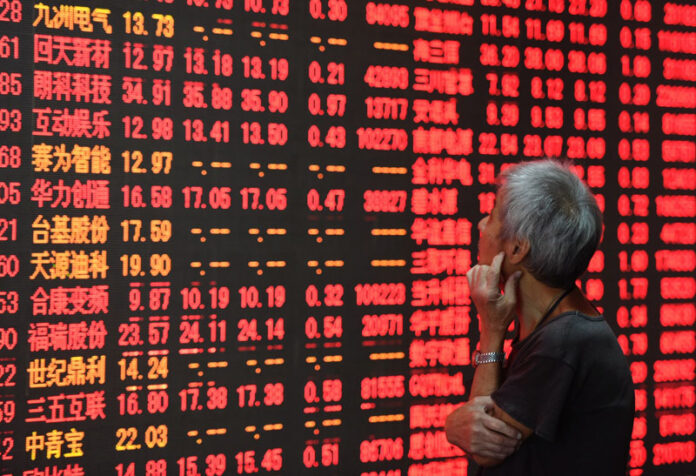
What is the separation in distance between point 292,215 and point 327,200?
0.37ft

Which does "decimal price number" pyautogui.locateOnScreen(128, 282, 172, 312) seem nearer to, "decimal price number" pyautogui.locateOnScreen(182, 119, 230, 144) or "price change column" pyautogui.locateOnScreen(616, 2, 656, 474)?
"decimal price number" pyautogui.locateOnScreen(182, 119, 230, 144)

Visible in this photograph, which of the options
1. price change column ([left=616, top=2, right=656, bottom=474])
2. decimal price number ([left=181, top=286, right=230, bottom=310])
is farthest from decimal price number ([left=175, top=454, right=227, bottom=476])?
price change column ([left=616, top=2, right=656, bottom=474])

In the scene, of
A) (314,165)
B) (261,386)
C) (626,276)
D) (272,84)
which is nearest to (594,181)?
(626,276)

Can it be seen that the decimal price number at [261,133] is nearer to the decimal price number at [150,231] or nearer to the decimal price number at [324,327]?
the decimal price number at [150,231]

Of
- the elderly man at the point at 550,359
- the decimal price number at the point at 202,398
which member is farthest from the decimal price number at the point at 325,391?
the elderly man at the point at 550,359

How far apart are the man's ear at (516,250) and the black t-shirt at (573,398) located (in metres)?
0.10

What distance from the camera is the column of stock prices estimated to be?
1880 mm

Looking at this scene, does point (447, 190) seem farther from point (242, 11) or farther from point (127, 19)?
point (127, 19)

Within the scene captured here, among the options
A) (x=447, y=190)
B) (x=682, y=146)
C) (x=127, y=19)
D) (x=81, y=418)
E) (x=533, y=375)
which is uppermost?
(x=127, y=19)

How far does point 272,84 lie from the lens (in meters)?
2.07

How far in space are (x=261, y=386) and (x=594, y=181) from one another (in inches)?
50.2

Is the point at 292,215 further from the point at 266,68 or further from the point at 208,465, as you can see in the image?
the point at 208,465

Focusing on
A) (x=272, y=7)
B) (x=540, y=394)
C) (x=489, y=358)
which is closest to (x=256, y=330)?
(x=272, y=7)

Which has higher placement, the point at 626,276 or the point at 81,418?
the point at 626,276
